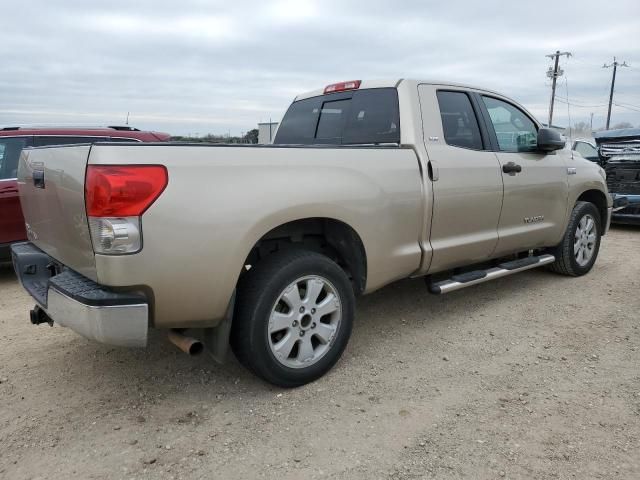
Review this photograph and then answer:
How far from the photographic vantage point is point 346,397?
3.00 metres

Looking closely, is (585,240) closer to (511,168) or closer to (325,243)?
(511,168)

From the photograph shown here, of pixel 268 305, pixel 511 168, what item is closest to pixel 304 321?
pixel 268 305

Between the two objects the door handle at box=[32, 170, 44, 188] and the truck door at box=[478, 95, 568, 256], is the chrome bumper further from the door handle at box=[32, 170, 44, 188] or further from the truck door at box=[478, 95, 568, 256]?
the truck door at box=[478, 95, 568, 256]

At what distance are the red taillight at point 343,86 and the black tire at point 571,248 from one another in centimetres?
262

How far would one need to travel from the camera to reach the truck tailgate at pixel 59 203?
8.09 feet

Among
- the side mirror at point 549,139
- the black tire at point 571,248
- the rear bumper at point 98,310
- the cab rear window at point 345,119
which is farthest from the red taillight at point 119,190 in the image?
the black tire at point 571,248

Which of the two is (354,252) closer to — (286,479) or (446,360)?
(446,360)

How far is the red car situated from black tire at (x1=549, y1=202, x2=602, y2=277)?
474cm

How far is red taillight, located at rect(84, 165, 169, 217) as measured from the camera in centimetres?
232

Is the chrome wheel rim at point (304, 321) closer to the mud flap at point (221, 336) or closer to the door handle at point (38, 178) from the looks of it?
the mud flap at point (221, 336)

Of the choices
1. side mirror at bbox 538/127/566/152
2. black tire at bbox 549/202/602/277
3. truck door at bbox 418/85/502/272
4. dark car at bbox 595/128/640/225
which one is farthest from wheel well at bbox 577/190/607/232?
dark car at bbox 595/128/640/225

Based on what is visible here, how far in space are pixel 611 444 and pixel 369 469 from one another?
1.20m

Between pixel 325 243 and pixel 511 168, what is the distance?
184cm

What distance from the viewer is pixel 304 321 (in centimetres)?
Answer: 302
